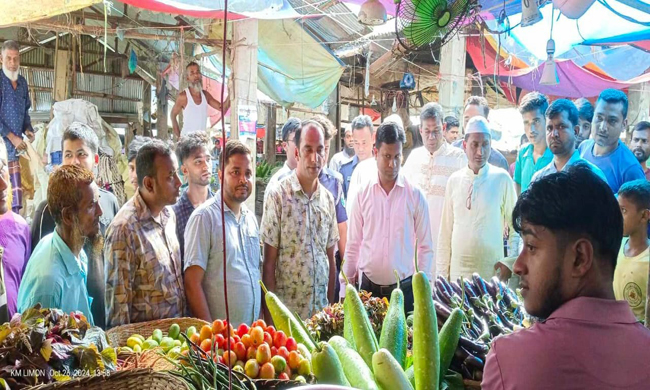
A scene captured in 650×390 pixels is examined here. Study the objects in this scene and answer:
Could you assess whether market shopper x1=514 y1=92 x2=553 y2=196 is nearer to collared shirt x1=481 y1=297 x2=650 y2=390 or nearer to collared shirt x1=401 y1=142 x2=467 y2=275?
collared shirt x1=401 y1=142 x2=467 y2=275

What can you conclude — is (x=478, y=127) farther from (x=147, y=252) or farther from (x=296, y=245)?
(x=147, y=252)

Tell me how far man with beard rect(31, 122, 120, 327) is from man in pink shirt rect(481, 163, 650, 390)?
205 cm

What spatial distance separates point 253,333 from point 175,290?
2.85 ft

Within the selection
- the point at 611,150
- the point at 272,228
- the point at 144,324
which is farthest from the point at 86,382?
the point at 611,150

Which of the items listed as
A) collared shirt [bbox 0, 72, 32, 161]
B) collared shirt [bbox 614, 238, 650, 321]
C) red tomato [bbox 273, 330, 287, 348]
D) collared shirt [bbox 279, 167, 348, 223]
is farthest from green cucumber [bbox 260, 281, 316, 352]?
collared shirt [bbox 0, 72, 32, 161]

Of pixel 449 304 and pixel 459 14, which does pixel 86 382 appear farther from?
pixel 459 14

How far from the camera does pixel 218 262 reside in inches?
114

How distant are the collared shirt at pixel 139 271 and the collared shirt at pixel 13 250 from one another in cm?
58

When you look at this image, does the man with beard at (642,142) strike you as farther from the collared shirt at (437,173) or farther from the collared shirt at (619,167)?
the collared shirt at (437,173)

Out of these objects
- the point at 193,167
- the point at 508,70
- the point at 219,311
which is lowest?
the point at 219,311

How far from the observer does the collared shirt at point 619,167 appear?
3.45 metres

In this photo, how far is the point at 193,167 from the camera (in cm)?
348

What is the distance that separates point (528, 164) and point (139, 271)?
3246 mm

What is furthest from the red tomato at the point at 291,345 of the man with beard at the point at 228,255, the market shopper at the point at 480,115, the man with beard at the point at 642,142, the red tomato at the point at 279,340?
the man with beard at the point at 642,142
